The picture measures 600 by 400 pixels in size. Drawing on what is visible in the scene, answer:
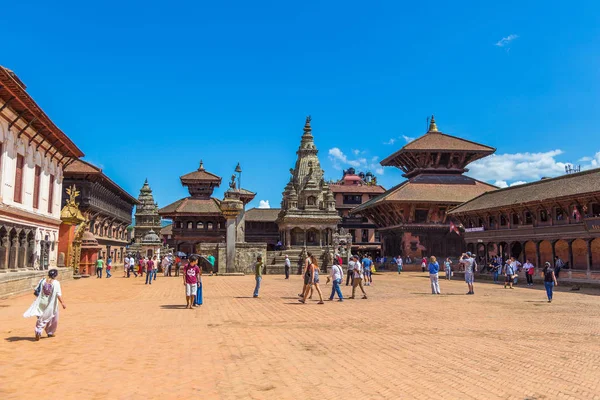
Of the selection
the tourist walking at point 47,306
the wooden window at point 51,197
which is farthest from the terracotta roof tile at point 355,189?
the tourist walking at point 47,306

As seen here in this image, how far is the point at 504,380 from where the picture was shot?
23.3ft

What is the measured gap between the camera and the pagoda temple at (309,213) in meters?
56.3

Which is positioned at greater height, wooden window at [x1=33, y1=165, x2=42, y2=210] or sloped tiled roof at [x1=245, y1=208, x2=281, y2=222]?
sloped tiled roof at [x1=245, y1=208, x2=281, y2=222]

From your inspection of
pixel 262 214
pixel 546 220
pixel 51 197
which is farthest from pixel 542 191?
pixel 262 214

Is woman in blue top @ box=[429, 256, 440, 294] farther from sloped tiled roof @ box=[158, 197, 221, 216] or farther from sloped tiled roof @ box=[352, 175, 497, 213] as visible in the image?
sloped tiled roof @ box=[158, 197, 221, 216]

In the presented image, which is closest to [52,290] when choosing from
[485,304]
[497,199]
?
[485,304]

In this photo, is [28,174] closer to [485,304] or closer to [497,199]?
[485,304]

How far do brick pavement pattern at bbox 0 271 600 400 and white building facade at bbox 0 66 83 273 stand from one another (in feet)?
26.2

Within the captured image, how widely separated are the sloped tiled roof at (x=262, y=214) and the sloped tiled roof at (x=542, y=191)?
38679 millimetres

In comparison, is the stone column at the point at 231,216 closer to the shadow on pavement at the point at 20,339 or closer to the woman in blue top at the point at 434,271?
the woman in blue top at the point at 434,271

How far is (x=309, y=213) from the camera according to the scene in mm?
56688

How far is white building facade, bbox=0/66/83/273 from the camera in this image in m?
21.0

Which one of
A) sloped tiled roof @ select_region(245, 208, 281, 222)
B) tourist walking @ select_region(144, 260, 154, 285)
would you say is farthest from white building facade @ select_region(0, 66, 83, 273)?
sloped tiled roof @ select_region(245, 208, 281, 222)

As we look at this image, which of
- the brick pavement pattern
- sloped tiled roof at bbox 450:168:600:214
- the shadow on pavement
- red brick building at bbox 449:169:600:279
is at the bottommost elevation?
the brick pavement pattern
